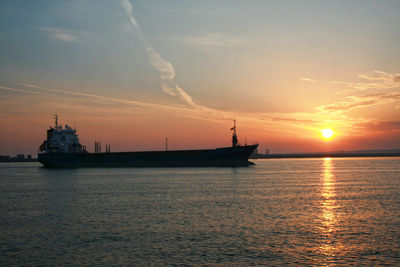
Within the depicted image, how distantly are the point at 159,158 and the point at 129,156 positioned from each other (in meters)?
10.3

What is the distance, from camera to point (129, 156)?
114312 millimetres

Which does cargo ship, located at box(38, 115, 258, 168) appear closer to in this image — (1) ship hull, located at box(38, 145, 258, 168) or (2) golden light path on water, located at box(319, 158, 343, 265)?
(1) ship hull, located at box(38, 145, 258, 168)

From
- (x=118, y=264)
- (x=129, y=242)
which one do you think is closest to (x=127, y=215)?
(x=129, y=242)

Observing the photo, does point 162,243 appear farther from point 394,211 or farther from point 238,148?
point 238,148

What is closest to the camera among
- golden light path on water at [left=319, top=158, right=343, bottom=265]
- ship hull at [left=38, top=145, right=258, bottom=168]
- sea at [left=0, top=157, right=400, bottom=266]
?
sea at [left=0, top=157, right=400, bottom=266]

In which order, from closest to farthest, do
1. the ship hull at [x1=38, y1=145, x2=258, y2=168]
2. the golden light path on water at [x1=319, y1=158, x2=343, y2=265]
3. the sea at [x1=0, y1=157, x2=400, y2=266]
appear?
the sea at [x1=0, y1=157, x2=400, y2=266] → the golden light path on water at [x1=319, y1=158, x2=343, y2=265] → the ship hull at [x1=38, y1=145, x2=258, y2=168]

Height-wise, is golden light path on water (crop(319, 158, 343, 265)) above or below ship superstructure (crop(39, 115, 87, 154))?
below

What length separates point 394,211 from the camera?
99.6ft

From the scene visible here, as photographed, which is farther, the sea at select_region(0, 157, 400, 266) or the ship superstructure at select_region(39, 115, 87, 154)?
the ship superstructure at select_region(39, 115, 87, 154)

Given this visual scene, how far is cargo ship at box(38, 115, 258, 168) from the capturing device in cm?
10169

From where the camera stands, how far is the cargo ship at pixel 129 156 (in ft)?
334

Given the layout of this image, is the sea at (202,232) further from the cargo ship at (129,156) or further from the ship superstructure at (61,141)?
the ship superstructure at (61,141)

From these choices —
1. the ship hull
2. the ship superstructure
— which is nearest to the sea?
Answer: the ship hull

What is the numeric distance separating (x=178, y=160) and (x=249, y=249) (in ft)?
291
